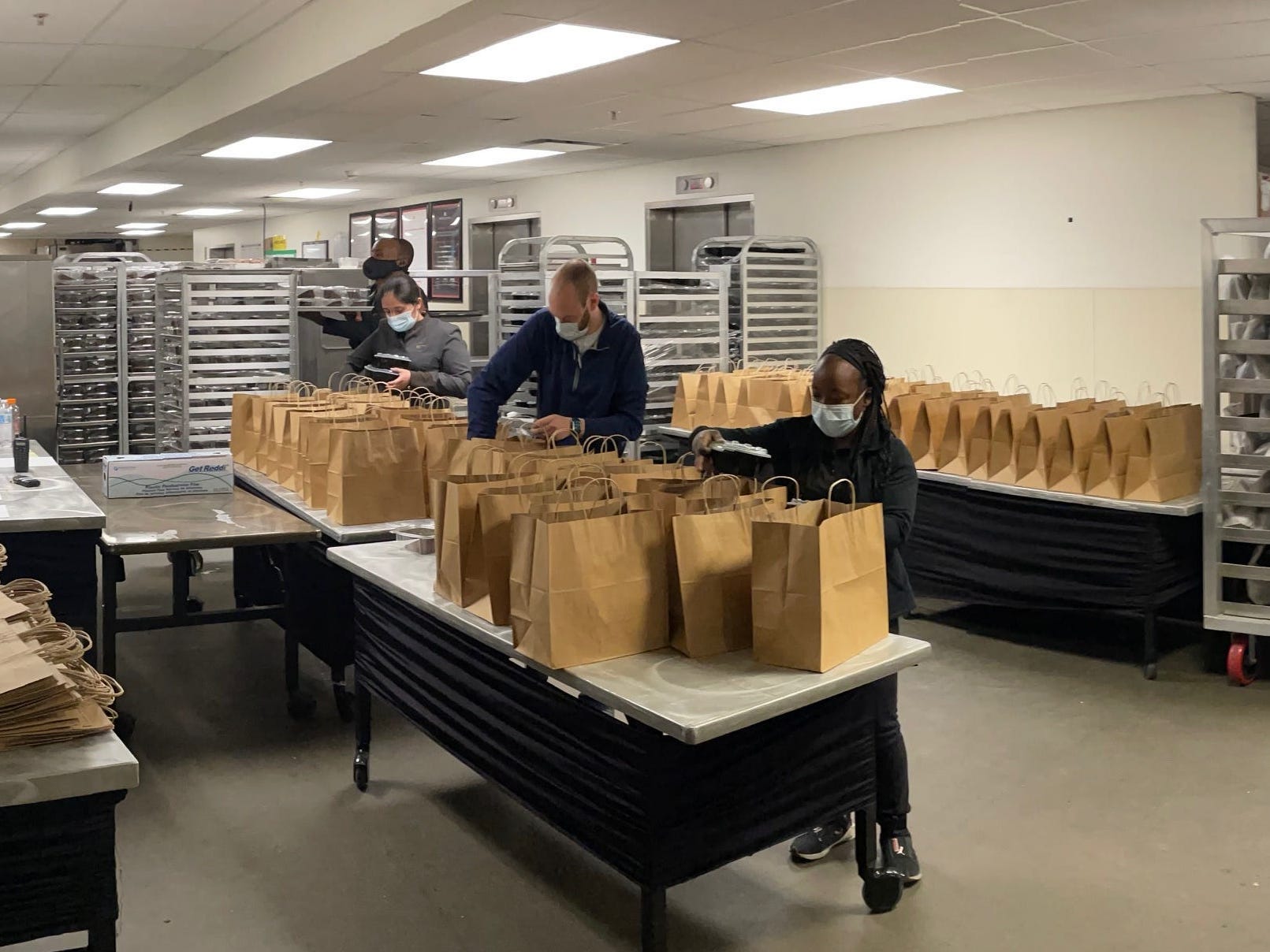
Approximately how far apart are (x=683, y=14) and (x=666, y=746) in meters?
3.22

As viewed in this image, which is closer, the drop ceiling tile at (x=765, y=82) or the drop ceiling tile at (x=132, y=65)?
the drop ceiling tile at (x=765, y=82)

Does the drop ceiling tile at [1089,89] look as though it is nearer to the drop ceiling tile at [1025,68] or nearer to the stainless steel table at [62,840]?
the drop ceiling tile at [1025,68]

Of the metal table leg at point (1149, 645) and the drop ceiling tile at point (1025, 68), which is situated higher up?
the drop ceiling tile at point (1025, 68)

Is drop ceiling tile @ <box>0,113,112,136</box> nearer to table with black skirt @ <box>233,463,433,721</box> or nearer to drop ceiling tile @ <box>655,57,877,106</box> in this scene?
drop ceiling tile @ <box>655,57,877,106</box>

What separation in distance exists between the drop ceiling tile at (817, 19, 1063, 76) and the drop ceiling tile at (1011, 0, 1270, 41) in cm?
13

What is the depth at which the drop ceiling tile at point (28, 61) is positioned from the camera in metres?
6.36

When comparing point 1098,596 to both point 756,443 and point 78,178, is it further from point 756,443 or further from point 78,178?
point 78,178

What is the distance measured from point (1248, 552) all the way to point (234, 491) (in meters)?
4.03

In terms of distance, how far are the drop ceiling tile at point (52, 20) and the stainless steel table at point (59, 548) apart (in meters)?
2.71

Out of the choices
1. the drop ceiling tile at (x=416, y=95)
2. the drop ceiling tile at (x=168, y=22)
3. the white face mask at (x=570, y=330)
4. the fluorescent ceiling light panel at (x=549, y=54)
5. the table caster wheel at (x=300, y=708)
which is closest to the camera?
the white face mask at (x=570, y=330)

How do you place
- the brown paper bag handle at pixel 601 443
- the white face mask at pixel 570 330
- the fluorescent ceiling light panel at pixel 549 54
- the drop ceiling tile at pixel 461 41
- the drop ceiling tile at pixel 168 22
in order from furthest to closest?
1. the drop ceiling tile at pixel 168 22
2. the fluorescent ceiling light panel at pixel 549 54
3. the drop ceiling tile at pixel 461 41
4. the white face mask at pixel 570 330
5. the brown paper bag handle at pixel 601 443

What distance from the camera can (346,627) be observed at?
4.19 m

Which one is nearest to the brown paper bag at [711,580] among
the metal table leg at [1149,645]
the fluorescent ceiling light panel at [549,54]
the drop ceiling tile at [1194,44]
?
the metal table leg at [1149,645]

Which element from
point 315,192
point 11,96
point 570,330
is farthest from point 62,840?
point 315,192
